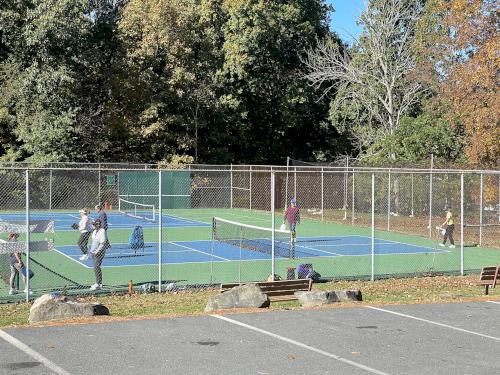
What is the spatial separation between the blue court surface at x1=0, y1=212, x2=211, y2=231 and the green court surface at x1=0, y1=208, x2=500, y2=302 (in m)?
1.78

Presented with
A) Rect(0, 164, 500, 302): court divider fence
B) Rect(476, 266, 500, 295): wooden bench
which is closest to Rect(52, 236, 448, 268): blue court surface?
Rect(0, 164, 500, 302): court divider fence

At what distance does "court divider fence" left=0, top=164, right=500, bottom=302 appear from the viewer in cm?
1920

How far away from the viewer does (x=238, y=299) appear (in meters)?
13.6

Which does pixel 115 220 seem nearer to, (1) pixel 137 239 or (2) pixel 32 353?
(1) pixel 137 239

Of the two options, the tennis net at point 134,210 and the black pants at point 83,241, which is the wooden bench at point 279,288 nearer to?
the black pants at point 83,241

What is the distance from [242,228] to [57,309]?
1136cm

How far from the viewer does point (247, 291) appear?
13.8m

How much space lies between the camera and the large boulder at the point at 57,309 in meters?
12.0

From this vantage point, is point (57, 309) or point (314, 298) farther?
point (314, 298)

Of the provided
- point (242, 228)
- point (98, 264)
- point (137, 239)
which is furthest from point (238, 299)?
point (137, 239)

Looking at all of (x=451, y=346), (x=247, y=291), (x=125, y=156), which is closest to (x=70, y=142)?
(x=125, y=156)

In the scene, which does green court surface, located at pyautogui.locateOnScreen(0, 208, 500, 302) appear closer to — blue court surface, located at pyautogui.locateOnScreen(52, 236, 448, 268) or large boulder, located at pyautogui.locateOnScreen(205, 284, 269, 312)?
blue court surface, located at pyautogui.locateOnScreen(52, 236, 448, 268)

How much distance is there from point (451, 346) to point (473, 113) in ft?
69.7

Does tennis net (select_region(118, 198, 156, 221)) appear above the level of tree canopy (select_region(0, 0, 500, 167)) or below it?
below
